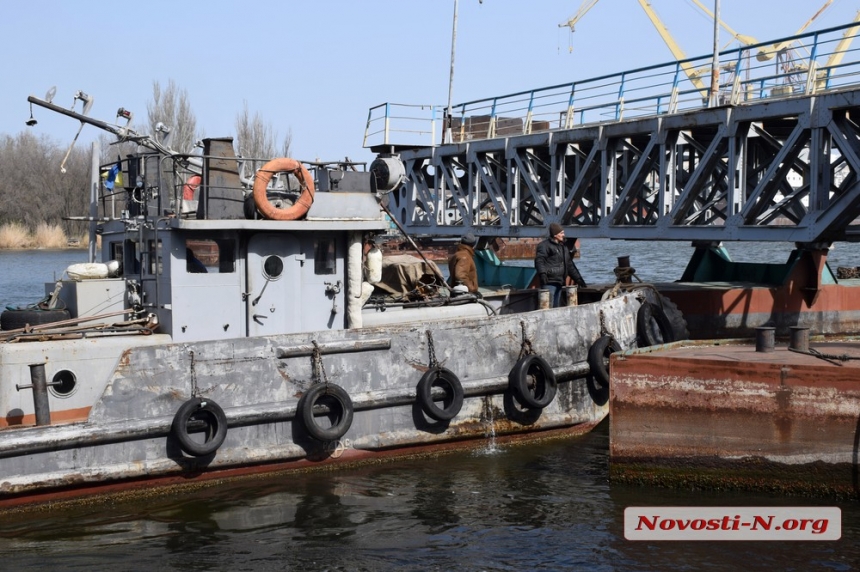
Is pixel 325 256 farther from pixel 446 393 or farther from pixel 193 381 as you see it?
pixel 193 381

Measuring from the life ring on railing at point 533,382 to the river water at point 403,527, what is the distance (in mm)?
767

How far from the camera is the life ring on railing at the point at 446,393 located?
1112 cm

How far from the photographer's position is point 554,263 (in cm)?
1349

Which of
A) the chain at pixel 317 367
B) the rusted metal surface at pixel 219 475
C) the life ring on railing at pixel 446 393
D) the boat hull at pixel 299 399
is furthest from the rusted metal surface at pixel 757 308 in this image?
the chain at pixel 317 367

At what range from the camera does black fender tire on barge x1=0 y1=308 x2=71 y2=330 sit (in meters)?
10.7

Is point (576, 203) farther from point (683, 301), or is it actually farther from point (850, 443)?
point (850, 443)

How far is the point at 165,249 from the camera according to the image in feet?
34.8

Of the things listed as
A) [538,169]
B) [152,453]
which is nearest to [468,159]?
[538,169]

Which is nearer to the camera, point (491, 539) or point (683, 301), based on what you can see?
point (491, 539)

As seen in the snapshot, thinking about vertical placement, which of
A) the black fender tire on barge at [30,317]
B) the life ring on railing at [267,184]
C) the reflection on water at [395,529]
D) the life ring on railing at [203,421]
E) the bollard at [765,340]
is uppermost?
the life ring on railing at [267,184]

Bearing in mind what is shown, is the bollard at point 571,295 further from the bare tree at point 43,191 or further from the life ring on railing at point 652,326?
the bare tree at point 43,191

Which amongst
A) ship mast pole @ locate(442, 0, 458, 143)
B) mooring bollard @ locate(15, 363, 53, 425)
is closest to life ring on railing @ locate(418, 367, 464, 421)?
mooring bollard @ locate(15, 363, 53, 425)

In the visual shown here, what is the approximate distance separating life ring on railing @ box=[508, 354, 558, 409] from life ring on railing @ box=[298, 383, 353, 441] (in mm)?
2248

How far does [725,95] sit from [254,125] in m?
39.5
